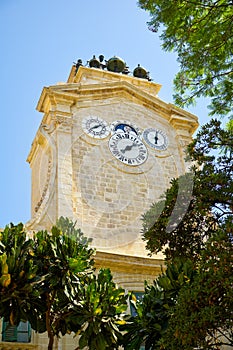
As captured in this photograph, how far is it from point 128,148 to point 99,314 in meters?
8.80

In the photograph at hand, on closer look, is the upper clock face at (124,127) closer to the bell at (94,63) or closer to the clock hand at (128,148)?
the clock hand at (128,148)

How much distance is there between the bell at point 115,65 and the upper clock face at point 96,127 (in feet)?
Result: 16.8

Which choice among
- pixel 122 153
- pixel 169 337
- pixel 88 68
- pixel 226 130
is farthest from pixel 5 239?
pixel 88 68

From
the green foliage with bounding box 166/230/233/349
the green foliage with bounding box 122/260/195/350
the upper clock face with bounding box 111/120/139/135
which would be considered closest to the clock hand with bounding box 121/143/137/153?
the upper clock face with bounding box 111/120/139/135

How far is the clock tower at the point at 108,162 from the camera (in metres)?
16.5

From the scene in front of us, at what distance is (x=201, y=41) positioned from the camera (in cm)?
1056

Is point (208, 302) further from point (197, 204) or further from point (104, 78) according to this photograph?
point (104, 78)

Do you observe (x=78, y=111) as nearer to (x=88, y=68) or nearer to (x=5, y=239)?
(x=88, y=68)

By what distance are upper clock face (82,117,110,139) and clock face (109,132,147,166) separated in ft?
1.10

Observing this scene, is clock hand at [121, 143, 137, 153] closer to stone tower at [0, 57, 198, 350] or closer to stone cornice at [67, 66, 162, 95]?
stone tower at [0, 57, 198, 350]

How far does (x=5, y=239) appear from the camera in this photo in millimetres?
11266

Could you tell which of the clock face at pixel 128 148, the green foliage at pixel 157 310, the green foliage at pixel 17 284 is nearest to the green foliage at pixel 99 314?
the green foliage at pixel 157 310

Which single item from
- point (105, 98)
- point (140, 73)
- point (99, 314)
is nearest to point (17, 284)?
point (99, 314)

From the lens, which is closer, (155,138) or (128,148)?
(128,148)
